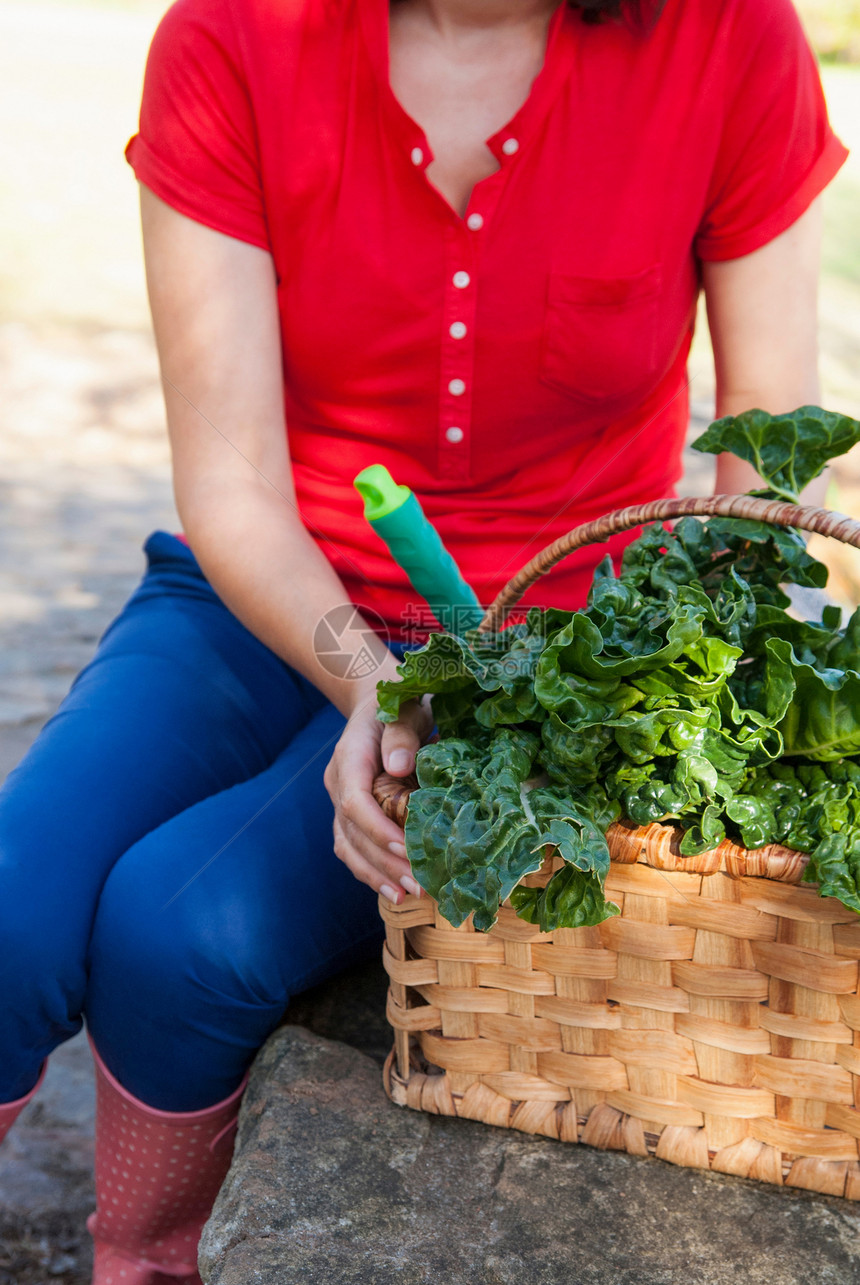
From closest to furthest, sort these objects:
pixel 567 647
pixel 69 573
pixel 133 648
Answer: pixel 567 647, pixel 133 648, pixel 69 573

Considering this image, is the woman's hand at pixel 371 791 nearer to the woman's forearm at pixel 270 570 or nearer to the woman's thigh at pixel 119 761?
the woman's forearm at pixel 270 570

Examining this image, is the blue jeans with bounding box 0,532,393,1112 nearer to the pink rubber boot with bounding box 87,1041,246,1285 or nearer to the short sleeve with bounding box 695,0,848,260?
the pink rubber boot with bounding box 87,1041,246,1285

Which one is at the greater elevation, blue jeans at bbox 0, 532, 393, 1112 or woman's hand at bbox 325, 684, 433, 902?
woman's hand at bbox 325, 684, 433, 902

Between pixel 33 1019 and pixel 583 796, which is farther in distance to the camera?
pixel 33 1019

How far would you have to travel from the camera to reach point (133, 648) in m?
1.48

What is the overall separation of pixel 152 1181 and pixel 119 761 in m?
0.46

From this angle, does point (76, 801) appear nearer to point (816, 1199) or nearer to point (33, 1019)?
point (33, 1019)

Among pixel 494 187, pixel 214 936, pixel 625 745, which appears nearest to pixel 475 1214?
pixel 214 936

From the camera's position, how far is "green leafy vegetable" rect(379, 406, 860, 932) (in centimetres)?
92

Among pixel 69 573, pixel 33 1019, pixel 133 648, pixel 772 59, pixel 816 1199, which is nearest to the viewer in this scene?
pixel 816 1199

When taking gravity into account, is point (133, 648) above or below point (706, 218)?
below

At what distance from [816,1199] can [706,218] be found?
3.64 feet

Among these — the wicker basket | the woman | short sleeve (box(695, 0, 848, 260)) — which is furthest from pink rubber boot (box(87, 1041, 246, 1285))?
short sleeve (box(695, 0, 848, 260))

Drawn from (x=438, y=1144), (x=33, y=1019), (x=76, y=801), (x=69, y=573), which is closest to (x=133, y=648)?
(x=76, y=801)
